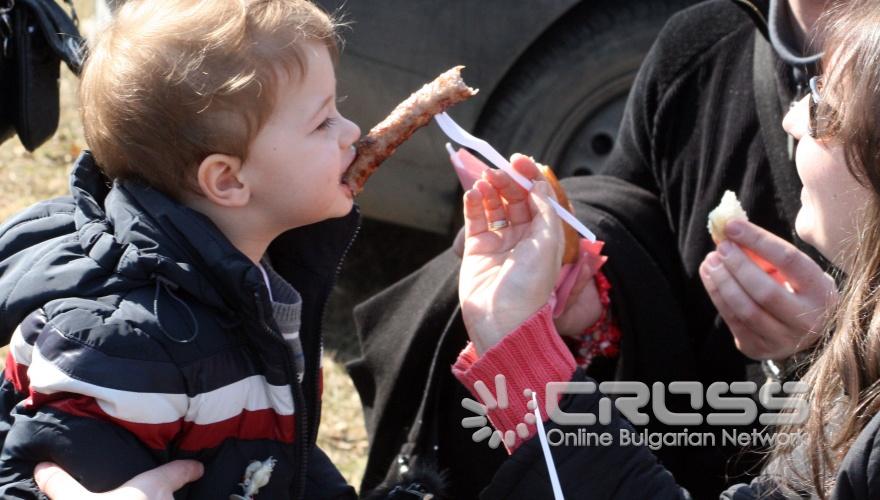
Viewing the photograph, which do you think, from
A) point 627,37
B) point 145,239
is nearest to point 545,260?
point 145,239

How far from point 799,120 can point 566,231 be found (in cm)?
52

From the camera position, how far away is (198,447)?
1.78 m

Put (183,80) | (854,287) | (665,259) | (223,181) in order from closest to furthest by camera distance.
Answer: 1. (854,287)
2. (183,80)
3. (223,181)
4. (665,259)

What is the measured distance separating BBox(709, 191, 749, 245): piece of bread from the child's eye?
776mm

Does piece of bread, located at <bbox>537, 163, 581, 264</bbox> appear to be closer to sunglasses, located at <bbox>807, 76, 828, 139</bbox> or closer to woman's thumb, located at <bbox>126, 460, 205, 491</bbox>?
sunglasses, located at <bbox>807, 76, 828, 139</bbox>

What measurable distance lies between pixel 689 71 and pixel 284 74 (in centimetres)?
107

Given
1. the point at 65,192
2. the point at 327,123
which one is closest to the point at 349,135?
the point at 327,123

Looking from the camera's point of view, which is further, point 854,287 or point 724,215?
point 724,215

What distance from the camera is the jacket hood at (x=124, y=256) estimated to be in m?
1.74

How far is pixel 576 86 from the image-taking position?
137 inches

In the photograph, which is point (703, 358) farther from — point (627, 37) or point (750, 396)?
point (627, 37)

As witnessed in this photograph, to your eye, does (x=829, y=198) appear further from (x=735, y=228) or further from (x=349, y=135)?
(x=349, y=135)

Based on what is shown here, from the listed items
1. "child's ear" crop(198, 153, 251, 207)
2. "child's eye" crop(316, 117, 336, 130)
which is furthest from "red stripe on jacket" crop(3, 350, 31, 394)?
"child's eye" crop(316, 117, 336, 130)

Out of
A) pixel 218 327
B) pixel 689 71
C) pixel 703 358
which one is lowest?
pixel 703 358
